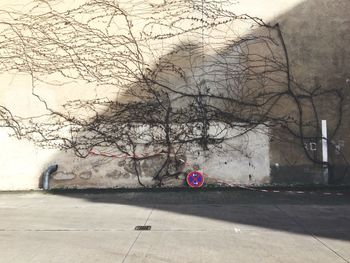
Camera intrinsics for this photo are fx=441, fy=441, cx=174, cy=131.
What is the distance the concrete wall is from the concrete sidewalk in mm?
826

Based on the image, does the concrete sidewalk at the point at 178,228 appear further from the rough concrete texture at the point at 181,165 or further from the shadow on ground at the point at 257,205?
the rough concrete texture at the point at 181,165

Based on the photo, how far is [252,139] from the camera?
10.2 metres

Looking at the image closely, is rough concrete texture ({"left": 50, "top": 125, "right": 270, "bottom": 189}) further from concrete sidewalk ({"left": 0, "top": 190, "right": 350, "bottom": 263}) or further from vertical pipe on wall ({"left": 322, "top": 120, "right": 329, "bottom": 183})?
vertical pipe on wall ({"left": 322, "top": 120, "right": 329, "bottom": 183})

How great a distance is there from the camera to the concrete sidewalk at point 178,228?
16.7 feet

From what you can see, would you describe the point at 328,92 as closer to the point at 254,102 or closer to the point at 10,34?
the point at 254,102

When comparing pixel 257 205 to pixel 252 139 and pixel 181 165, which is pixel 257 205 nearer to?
pixel 252 139

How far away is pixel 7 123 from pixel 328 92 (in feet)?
24.7

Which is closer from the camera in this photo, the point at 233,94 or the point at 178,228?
the point at 178,228

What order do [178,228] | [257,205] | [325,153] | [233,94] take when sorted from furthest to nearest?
1. [233,94]
2. [325,153]
3. [257,205]
4. [178,228]

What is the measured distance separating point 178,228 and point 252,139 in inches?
175

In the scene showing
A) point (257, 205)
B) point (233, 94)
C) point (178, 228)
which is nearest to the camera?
point (178, 228)

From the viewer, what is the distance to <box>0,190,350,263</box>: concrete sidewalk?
16.7ft

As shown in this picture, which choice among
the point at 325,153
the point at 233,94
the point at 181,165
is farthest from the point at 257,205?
the point at 233,94

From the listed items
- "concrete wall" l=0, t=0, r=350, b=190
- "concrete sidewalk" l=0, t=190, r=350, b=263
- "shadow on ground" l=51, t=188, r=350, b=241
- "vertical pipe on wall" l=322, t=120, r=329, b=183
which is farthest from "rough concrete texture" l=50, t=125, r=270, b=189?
"vertical pipe on wall" l=322, t=120, r=329, b=183
